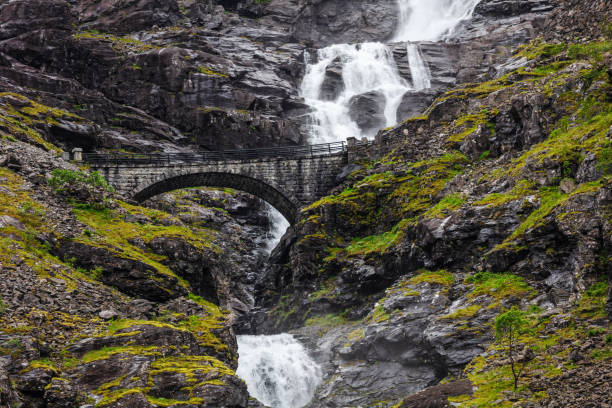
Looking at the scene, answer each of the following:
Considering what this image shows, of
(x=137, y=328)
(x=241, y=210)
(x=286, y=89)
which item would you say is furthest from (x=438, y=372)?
(x=286, y=89)

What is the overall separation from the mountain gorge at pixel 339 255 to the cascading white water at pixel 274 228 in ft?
0.62

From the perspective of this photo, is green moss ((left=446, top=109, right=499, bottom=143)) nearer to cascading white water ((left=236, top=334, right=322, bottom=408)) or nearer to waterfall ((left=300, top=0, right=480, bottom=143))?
cascading white water ((left=236, top=334, right=322, bottom=408))

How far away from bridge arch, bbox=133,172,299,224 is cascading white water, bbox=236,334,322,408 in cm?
1236

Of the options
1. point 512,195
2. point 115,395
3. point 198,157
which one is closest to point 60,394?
point 115,395

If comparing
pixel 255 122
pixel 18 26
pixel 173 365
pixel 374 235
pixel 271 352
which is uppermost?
pixel 18 26

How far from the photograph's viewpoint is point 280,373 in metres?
22.8

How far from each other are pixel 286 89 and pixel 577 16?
3103 cm

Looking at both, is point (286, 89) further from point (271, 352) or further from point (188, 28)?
point (271, 352)

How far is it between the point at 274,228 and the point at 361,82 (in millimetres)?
19657

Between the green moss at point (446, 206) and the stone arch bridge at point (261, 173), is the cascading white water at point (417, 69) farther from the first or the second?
the green moss at point (446, 206)

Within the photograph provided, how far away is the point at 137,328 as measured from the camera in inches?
621

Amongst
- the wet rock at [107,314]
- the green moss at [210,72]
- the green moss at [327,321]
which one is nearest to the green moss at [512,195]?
the green moss at [327,321]

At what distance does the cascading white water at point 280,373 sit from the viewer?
21.6 meters

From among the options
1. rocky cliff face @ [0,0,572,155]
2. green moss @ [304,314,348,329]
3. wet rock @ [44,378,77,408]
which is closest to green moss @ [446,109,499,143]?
green moss @ [304,314,348,329]
